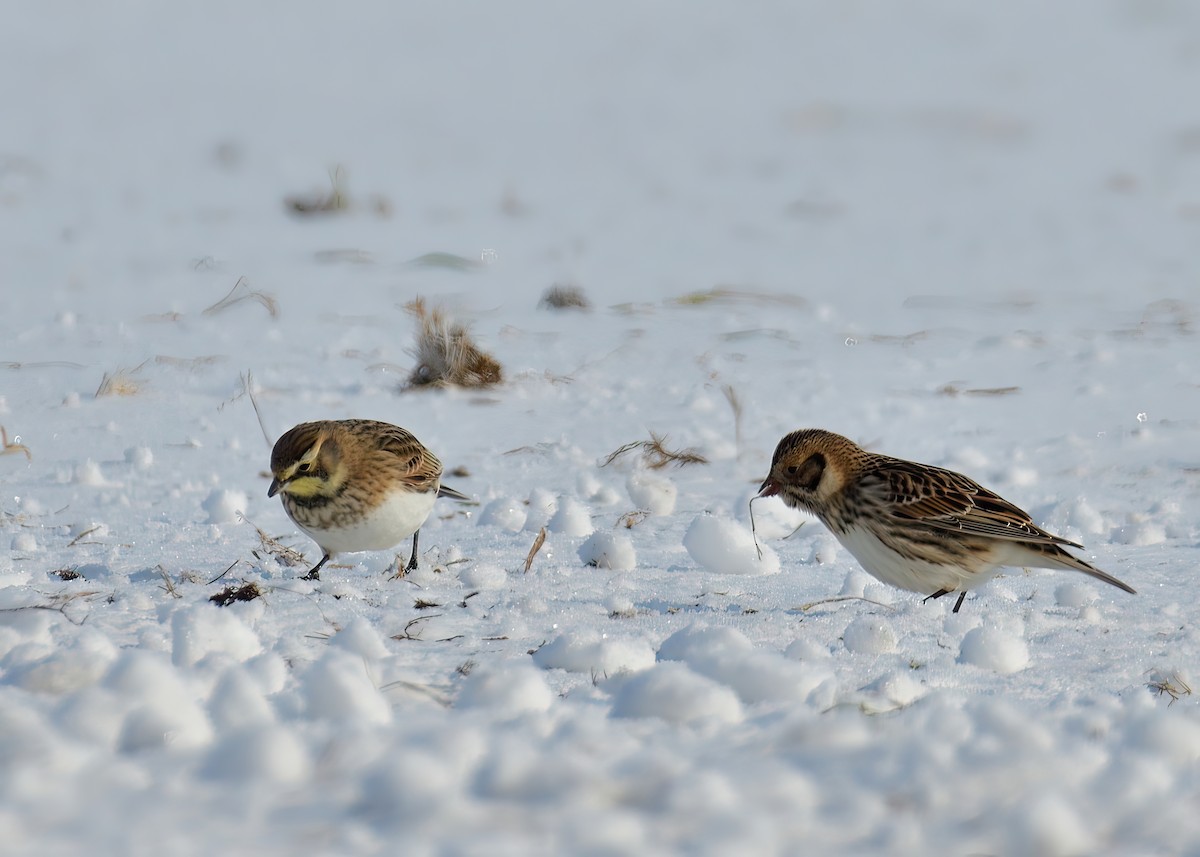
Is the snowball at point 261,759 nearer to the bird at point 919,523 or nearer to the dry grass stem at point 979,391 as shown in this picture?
the bird at point 919,523

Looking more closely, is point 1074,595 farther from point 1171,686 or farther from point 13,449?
point 13,449

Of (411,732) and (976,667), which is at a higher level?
(411,732)

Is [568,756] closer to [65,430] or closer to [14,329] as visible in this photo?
[65,430]

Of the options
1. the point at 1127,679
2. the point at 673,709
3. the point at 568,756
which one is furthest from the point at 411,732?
the point at 1127,679

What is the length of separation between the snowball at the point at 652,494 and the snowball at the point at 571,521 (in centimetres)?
48

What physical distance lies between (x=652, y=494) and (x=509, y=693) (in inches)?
124

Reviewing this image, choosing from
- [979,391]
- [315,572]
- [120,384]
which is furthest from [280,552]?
[979,391]

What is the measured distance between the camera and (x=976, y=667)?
14.6ft

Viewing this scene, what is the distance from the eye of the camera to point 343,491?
5586 millimetres

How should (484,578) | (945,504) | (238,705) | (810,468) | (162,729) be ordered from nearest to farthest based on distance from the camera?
(162,729), (238,705), (484,578), (945,504), (810,468)

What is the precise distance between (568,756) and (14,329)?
8.30 meters

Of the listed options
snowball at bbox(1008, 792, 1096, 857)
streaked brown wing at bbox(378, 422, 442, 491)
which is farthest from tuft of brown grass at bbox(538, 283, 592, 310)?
snowball at bbox(1008, 792, 1096, 857)

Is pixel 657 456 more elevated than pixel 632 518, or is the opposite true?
pixel 632 518

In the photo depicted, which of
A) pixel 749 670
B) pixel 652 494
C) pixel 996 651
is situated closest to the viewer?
pixel 749 670
